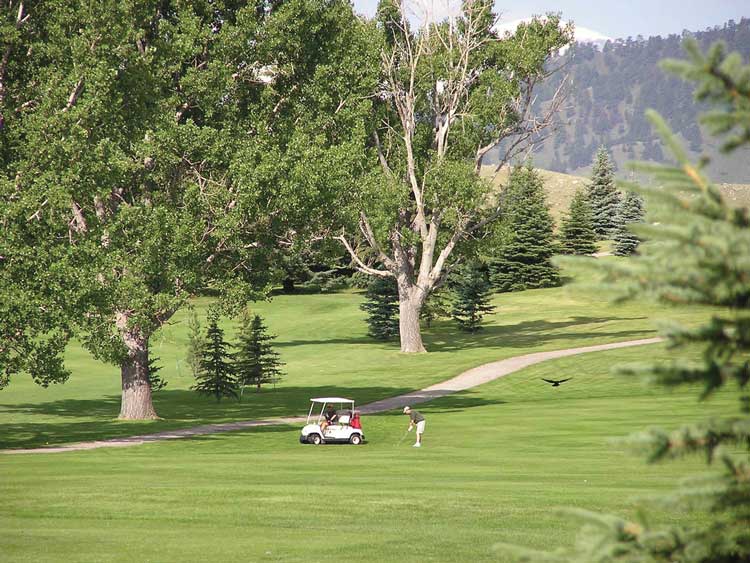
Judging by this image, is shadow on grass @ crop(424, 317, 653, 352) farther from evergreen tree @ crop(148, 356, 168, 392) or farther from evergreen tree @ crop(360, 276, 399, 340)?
evergreen tree @ crop(148, 356, 168, 392)

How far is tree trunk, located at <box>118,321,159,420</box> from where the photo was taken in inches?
1455

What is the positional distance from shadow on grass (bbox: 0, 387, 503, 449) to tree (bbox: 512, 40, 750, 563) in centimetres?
2800

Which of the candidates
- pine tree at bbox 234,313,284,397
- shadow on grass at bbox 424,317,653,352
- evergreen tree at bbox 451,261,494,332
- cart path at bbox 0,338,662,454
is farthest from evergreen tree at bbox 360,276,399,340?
pine tree at bbox 234,313,284,397

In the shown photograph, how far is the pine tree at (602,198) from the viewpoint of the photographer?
109 meters

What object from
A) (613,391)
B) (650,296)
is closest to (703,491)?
(650,296)

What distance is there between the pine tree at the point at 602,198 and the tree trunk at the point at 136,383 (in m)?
77.5

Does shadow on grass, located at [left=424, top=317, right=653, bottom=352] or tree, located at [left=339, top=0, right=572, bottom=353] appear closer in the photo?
tree, located at [left=339, top=0, right=572, bottom=353]

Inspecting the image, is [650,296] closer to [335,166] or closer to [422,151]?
[335,166]

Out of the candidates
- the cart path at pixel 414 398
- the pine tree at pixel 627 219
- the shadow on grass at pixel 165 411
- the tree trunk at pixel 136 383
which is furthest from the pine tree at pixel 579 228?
the tree trunk at pixel 136 383

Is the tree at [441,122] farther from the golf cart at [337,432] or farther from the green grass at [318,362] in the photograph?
the golf cart at [337,432]

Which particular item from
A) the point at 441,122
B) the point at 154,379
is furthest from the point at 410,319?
the point at 154,379

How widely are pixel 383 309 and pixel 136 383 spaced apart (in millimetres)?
35670

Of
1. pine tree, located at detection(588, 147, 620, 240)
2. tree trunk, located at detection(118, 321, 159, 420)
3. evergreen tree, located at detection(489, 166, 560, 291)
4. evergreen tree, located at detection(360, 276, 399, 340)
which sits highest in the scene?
pine tree, located at detection(588, 147, 620, 240)

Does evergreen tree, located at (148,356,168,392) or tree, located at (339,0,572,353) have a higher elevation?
tree, located at (339,0,572,353)
